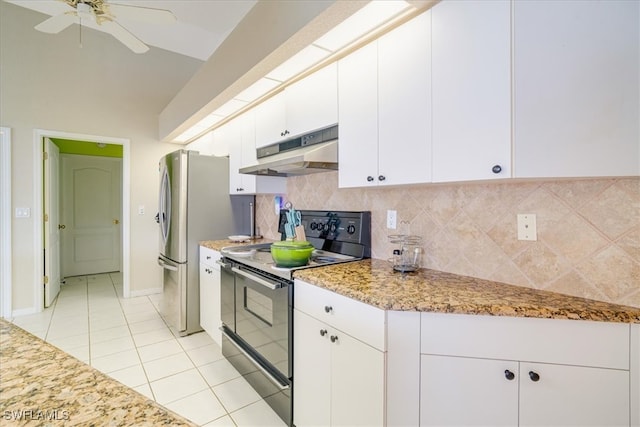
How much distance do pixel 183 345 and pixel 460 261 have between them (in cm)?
246

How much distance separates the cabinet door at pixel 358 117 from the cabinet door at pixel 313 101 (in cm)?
6

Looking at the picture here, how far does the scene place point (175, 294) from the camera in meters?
2.97

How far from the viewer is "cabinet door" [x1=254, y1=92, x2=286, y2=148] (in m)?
2.32

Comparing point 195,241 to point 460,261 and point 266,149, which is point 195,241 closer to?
point 266,149

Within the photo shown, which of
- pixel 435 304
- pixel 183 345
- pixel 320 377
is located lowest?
pixel 183 345

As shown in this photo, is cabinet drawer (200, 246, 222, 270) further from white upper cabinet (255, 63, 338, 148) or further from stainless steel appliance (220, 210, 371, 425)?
white upper cabinet (255, 63, 338, 148)

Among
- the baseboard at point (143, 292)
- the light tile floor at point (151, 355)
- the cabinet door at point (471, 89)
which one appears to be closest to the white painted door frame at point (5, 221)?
the light tile floor at point (151, 355)

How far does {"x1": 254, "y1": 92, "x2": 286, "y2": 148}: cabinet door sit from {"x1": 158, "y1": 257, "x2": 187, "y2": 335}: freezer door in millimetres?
1447

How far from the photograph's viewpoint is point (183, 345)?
8.95ft

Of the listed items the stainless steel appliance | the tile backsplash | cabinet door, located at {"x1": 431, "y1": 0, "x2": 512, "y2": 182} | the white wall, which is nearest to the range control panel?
the stainless steel appliance

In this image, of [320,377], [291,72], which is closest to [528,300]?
[320,377]

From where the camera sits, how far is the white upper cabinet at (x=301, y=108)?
1.86m

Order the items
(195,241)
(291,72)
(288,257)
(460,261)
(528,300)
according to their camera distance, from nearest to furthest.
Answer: (528,300)
(460,261)
(288,257)
(291,72)
(195,241)

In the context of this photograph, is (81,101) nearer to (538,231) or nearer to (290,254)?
(290,254)
